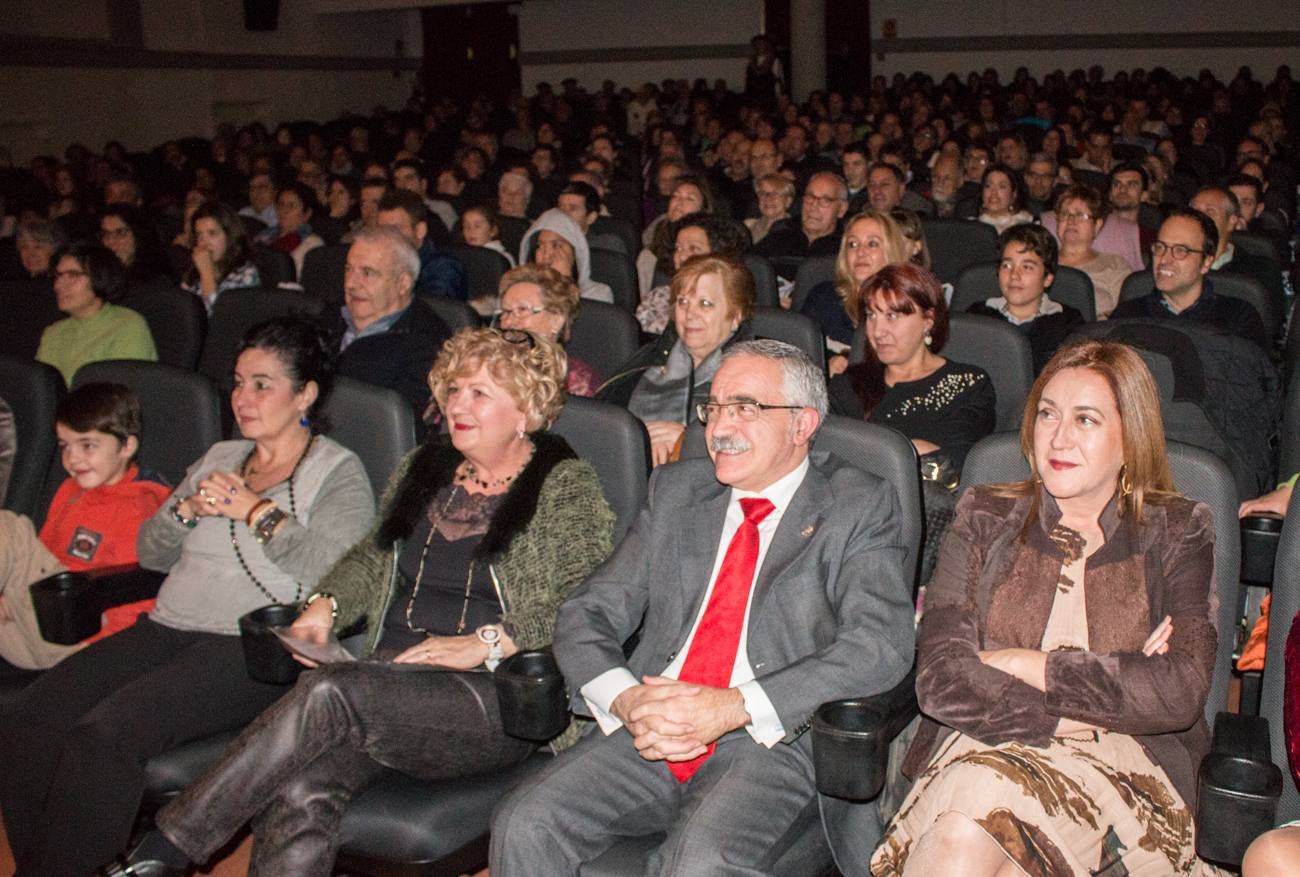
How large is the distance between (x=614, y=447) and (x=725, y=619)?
0.51 metres

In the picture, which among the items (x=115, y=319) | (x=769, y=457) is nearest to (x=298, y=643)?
(x=769, y=457)

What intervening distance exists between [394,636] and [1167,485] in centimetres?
140

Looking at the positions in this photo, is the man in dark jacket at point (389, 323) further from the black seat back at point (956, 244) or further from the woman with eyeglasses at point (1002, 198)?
the woman with eyeglasses at point (1002, 198)

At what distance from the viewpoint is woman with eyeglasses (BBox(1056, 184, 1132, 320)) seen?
4.62 meters

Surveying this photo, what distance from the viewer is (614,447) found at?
2527mm

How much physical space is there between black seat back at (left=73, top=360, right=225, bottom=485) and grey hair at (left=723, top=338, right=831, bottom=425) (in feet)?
4.42

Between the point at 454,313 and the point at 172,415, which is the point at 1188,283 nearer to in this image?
the point at 454,313

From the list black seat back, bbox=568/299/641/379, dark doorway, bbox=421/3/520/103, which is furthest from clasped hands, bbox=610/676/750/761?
dark doorway, bbox=421/3/520/103

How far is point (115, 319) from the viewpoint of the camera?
3953mm

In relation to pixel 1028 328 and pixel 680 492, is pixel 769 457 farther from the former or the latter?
pixel 1028 328

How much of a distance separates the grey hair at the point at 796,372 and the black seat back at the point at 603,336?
144 cm

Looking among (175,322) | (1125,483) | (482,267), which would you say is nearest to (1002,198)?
(482,267)

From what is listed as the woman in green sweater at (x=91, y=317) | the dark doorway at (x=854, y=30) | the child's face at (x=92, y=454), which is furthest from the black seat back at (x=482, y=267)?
the dark doorway at (x=854, y=30)

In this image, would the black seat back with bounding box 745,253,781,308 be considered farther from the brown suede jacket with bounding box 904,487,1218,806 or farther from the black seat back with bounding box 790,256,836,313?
the brown suede jacket with bounding box 904,487,1218,806
